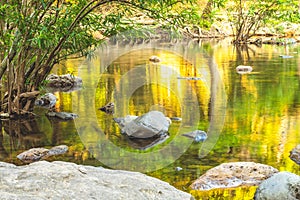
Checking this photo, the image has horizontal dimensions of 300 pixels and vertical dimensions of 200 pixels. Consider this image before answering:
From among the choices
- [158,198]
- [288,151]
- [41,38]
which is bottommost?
[288,151]

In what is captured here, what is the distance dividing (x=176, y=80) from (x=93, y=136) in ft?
19.0

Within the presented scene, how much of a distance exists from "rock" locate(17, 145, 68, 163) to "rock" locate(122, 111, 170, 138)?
1.11m

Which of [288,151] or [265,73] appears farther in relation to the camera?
[265,73]

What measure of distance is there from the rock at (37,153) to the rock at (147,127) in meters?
1.11

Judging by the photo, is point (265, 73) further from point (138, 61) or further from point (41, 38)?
point (41, 38)

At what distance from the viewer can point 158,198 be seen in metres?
2.98

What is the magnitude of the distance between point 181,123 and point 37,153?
8.40 feet

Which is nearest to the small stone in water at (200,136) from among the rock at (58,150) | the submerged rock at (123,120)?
the submerged rock at (123,120)

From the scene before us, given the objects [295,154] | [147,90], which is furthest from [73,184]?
[147,90]

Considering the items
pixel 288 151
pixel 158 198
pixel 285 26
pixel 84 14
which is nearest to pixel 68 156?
pixel 84 14

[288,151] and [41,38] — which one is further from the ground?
[41,38]

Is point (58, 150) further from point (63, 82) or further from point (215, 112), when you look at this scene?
point (63, 82)

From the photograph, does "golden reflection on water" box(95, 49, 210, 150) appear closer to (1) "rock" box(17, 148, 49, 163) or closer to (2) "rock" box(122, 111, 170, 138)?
(2) "rock" box(122, 111, 170, 138)

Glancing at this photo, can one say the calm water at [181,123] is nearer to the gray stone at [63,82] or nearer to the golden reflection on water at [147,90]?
the golden reflection on water at [147,90]
